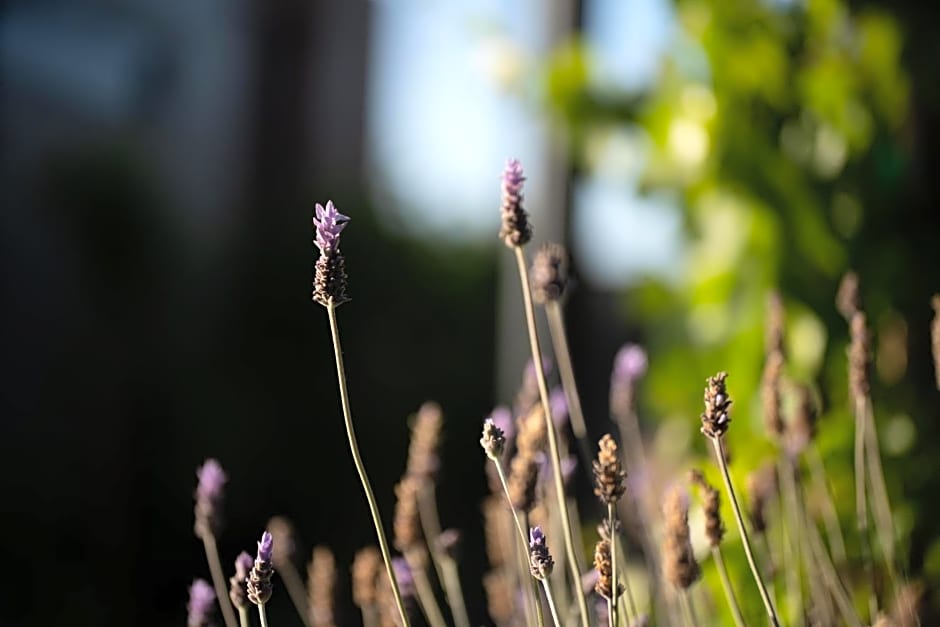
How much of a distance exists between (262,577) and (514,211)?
0.73 ft

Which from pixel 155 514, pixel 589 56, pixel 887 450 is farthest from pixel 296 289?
pixel 887 450

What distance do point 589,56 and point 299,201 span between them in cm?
192

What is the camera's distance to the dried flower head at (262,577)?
0.50 metres

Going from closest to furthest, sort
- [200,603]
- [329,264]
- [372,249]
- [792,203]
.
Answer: [329,264] < [200,603] < [792,203] < [372,249]

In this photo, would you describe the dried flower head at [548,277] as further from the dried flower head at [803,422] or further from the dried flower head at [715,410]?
the dried flower head at [803,422]

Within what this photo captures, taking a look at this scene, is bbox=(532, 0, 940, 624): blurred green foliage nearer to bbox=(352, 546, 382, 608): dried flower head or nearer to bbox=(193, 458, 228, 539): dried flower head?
bbox=(352, 546, 382, 608): dried flower head

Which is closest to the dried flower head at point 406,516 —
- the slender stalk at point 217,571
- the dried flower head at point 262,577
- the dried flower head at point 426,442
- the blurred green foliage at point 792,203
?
the dried flower head at point 426,442

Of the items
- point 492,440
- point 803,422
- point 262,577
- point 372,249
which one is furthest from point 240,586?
point 372,249

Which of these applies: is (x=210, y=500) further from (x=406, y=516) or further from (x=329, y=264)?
(x=329, y=264)

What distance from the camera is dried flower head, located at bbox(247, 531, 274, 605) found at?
50 centimetres

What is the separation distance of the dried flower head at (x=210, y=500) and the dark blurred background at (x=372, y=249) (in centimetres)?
44

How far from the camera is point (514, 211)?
1.72 ft

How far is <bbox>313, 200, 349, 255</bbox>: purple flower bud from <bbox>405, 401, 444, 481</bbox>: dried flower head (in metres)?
Result: 0.24

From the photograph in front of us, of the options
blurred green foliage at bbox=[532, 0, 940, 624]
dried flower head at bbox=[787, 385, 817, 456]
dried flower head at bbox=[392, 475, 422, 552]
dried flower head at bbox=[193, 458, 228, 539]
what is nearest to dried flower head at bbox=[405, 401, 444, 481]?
dried flower head at bbox=[392, 475, 422, 552]
